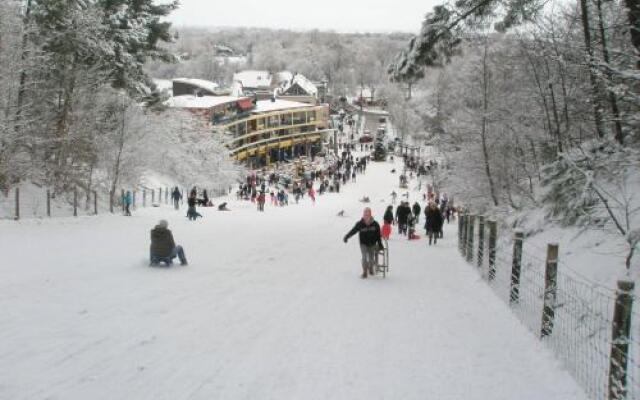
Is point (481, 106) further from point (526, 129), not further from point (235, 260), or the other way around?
point (235, 260)

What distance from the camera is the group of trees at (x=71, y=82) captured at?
21156 mm

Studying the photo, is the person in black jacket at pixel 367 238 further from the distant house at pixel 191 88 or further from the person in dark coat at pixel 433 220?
the distant house at pixel 191 88

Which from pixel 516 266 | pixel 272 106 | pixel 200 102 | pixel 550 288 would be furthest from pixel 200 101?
pixel 550 288

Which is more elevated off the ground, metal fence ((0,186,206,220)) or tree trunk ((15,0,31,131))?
tree trunk ((15,0,31,131))

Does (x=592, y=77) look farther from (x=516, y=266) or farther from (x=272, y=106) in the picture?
(x=272, y=106)

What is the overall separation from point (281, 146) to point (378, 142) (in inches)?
651

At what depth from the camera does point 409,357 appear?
7016 mm

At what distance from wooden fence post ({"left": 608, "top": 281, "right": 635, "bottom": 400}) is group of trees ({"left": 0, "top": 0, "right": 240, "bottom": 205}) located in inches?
765

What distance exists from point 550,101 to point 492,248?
11.0 metres

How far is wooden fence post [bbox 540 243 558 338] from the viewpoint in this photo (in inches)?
296

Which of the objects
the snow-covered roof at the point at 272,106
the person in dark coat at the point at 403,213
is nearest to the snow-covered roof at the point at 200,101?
the snow-covered roof at the point at 272,106

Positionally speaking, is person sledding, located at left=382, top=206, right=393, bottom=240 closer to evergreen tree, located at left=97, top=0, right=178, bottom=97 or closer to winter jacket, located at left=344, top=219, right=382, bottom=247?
winter jacket, located at left=344, top=219, right=382, bottom=247

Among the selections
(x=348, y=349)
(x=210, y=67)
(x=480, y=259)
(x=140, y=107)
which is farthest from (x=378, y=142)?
(x=210, y=67)

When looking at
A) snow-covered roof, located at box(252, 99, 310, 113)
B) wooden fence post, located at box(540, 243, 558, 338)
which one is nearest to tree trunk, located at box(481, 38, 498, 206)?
wooden fence post, located at box(540, 243, 558, 338)
